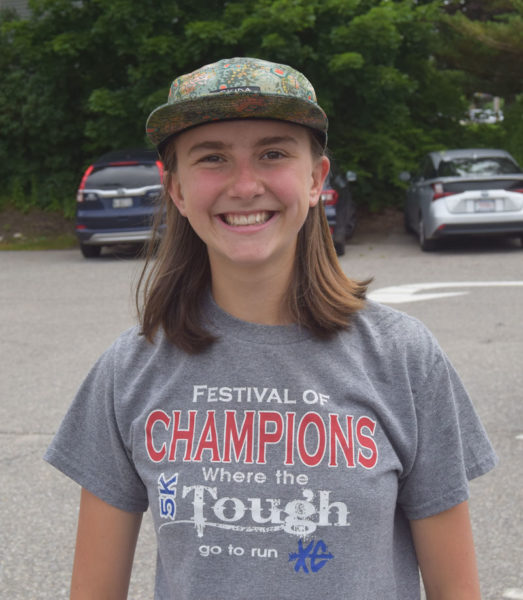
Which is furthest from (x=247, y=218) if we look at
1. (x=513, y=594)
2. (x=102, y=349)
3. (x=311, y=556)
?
(x=102, y=349)

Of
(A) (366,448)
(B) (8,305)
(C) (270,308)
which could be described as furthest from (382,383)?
(B) (8,305)

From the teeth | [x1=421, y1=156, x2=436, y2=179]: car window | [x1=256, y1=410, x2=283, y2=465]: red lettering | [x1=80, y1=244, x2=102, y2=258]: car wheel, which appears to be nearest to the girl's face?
the teeth

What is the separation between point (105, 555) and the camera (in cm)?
168

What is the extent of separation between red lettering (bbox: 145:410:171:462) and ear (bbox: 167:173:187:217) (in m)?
0.41

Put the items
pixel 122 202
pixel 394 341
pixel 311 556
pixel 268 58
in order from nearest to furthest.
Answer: pixel 311 556, pixel 394 341, pixel 122 202, pixel 268 58

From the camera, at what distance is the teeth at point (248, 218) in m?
1.65

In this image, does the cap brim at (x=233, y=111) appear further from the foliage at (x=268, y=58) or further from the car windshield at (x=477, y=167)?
the foliage at (x=268, y=58)

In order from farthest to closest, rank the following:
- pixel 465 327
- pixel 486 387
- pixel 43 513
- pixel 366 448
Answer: pixel 465 327
pixel 486 387
pixel 43 513
pixel 366 448

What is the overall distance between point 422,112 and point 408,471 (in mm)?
18003

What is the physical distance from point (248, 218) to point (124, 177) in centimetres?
1273

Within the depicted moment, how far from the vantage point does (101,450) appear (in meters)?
1.68

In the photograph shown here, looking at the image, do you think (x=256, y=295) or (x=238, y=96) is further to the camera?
(x=256, y=295)

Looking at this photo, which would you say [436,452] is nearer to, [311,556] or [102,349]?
[311,556]

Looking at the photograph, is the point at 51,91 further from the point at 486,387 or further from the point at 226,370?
the point at 226,370
